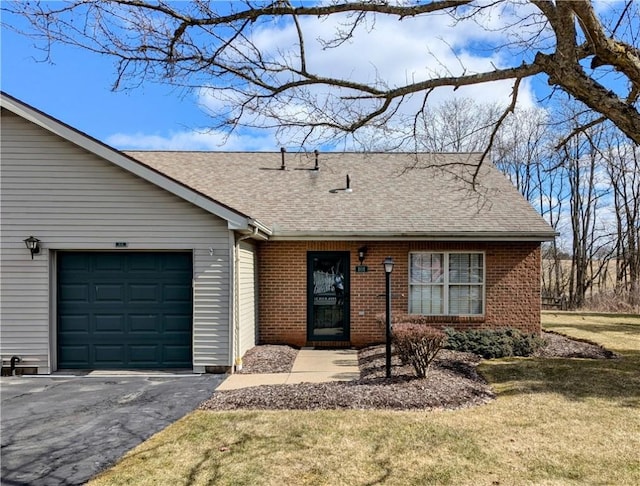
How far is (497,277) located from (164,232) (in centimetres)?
778

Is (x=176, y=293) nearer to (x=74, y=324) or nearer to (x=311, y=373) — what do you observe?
(x=74, y=324)

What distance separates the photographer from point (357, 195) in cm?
1243

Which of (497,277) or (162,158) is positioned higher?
(162,158)

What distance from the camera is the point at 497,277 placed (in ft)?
35.8

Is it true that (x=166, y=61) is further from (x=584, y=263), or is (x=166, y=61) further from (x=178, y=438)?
(x=584, y=263)

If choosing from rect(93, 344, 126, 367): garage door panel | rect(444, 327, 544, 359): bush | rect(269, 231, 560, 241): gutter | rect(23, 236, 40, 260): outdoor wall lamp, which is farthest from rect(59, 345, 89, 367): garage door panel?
rect(444, 327, 544, 359): bush

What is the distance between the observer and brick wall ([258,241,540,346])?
10.8m

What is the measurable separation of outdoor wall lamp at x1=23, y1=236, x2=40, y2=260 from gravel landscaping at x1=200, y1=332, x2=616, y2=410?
14.6ft

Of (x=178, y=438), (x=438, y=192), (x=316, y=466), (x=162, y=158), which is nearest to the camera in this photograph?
(x=316, y=466)

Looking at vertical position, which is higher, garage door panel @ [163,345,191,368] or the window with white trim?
the window with white trim

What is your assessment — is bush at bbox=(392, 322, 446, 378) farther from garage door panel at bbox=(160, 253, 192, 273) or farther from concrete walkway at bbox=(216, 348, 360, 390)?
garage door panel at bbox=(160, 253, 192, 273)

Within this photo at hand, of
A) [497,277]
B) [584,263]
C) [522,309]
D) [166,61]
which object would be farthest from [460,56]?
[584,263]

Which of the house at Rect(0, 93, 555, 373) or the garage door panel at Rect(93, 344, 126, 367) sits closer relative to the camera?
the house at Rect(0, 93, 555, 373)

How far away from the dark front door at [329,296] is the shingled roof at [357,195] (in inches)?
29.4
